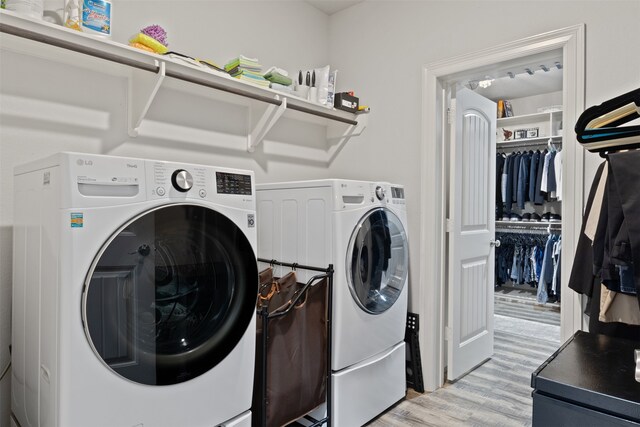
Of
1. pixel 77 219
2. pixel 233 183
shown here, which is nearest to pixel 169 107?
pixel 233 183

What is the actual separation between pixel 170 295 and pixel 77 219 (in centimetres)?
39

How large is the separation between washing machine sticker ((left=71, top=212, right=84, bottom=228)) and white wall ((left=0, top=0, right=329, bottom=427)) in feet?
2.60

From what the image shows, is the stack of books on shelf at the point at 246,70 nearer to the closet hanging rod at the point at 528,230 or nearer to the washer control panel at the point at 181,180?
the washer control panel at the point at 181,180

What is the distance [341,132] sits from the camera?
304 cm

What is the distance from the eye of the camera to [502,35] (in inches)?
90.7

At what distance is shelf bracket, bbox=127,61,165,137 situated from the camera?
6.37ft

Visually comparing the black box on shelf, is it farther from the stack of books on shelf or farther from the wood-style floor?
the wood-style floor

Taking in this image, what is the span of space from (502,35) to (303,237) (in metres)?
1.62

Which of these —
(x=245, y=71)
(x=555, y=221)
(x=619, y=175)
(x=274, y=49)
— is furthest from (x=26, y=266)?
(x=555, y=221)

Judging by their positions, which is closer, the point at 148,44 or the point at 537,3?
the point at 148,44

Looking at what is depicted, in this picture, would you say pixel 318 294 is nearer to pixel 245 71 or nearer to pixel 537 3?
pixel 245 71

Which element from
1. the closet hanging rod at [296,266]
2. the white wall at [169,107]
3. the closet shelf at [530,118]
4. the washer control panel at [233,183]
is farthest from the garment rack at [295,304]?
the closet shelf at [530,118]

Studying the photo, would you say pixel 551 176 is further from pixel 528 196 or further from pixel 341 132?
pixel 341 132

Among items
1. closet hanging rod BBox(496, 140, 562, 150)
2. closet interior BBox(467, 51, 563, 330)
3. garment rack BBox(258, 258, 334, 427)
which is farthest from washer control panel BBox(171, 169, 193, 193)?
closet hanging rod BBox(496, 140, 562, 150)
